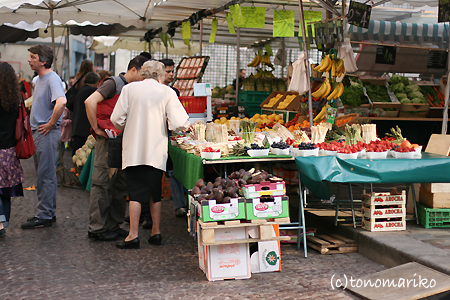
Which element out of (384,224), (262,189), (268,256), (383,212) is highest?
(262,189)

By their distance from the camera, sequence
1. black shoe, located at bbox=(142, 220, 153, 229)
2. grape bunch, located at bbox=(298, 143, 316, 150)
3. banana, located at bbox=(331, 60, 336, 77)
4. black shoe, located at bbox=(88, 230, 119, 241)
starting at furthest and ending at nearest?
banana, located at bbox=(331, 60, 336, 77) → black shoe, located at bbox=(142, 220, 153, 229) → black shoe, located at bbox=(88, 230, 119, 241) → grape bunch, located at bbox=(298, 143, 316, 150)

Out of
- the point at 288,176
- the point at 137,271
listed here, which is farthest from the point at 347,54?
the point at 137,271

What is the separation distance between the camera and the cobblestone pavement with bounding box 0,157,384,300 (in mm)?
4242

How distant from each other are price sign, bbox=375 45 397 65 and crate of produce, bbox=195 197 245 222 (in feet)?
21.8

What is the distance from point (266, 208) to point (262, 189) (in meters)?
0.20

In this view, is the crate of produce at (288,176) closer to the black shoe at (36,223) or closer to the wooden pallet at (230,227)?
the wooden pallet at (230,227)

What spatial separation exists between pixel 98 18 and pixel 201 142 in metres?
6.64

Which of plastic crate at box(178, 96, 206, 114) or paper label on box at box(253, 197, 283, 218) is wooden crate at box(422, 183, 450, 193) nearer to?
paper label on box at box(253, 197, 283, 218)

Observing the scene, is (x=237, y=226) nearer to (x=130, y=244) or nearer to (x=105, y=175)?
(x=130, y=244)

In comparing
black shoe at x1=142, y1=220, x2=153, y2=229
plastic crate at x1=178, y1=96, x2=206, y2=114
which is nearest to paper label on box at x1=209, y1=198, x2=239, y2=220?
black shoe at x1=142, y1=220, x2=153, y2=229

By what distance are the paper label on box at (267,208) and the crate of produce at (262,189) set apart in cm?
9

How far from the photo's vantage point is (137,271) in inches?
189

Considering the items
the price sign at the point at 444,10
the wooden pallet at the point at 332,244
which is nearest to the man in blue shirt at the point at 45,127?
the wooden pallet at the point at 332,244

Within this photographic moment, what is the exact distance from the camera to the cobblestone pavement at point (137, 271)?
4.24 meters
